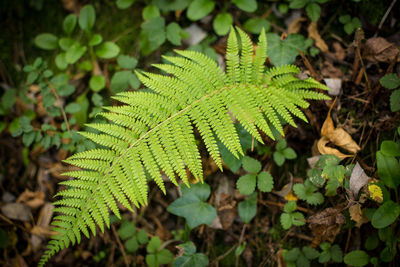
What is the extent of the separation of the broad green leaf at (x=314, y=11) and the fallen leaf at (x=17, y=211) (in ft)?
13.7

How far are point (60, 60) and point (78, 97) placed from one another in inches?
20.4

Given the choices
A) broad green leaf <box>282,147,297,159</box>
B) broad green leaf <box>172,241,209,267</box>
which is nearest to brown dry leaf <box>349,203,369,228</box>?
A: broad green leaf <box>282,147,297,159</box>

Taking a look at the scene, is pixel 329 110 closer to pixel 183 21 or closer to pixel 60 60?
pixel 183 21

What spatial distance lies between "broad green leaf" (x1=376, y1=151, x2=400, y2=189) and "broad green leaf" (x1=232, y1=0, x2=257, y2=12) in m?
1.95

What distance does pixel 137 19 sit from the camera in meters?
3.43

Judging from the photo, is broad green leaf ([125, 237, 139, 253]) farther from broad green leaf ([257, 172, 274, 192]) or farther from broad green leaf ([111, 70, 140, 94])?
broad green leaf ([111, 70, 140, 94])

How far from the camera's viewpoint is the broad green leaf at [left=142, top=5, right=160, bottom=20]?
3.13 meters

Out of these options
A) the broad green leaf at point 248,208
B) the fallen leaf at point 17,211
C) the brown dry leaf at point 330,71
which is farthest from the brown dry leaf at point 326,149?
the fallen leaf at point 17,211

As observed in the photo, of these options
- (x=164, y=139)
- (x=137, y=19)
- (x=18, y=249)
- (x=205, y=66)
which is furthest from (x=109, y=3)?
(x=18, y=249)

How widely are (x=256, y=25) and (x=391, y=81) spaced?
148 centimetres

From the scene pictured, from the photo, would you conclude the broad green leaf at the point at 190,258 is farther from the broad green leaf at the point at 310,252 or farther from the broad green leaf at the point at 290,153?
the broad green leaf at the point at 290,153

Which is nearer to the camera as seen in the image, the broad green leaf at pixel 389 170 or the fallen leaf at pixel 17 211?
the broad green leaf at pixel 389 170

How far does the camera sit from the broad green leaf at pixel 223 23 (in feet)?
9.48

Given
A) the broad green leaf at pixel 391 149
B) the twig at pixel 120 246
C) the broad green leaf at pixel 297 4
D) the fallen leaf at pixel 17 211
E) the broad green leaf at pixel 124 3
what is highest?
the broad green leaf at pixel 124 3
